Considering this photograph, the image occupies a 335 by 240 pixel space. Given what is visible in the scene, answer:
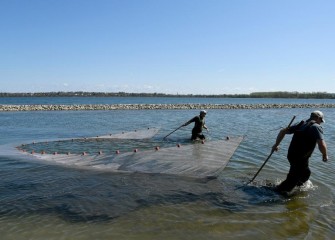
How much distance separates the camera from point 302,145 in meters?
7.76

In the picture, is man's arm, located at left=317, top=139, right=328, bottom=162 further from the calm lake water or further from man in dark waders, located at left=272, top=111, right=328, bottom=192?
the calm lake water

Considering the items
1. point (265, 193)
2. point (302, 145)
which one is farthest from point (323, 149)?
point (265, 193)

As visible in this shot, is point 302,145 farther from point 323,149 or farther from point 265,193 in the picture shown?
point 265,193

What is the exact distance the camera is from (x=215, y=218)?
659 centimetres

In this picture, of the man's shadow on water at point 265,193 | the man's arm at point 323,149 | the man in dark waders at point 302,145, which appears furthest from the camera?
the man's shadow on water at point 265,193

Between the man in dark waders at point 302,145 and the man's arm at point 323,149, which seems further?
the man in dark waders at point 302,145

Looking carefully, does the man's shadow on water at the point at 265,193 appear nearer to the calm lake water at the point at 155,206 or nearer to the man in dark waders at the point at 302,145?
the calm lake water at the point at 155,206

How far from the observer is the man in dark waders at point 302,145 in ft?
24.5

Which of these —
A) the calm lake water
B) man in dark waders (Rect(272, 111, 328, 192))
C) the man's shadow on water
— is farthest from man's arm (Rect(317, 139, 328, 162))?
the man's shadow on water

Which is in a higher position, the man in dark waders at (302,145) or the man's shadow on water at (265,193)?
the man in dark waders at (302,145)

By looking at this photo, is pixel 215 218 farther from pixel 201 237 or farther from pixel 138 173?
pixel 138 173

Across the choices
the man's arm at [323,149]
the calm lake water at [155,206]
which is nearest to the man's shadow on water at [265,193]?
the calm lake water at [155,206]

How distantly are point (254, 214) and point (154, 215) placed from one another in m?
1.98

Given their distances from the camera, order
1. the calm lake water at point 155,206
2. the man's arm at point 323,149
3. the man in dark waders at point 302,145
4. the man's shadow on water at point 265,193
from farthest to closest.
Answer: the man's shadow on water at point 265,193 → the man in dark waders at point 302,145 → the man's arm at point 323,149 → the calm lake water at point 155,206
